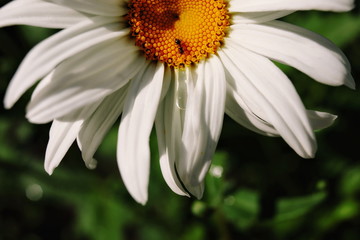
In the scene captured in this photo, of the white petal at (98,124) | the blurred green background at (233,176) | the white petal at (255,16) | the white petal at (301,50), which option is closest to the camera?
the white petal at (301,50)

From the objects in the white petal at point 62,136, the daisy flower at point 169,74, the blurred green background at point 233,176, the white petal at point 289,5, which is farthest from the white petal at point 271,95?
the blurred green background at point 233,176

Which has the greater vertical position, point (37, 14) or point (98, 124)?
point (37, 14)

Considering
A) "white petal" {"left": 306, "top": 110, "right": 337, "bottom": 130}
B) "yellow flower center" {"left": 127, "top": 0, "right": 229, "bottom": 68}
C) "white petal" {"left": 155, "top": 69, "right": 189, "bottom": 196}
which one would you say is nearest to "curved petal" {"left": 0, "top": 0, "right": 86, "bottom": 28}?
"yellow flower center" {"left": 127, "top": 0, "right": 229, "bottom": 68}

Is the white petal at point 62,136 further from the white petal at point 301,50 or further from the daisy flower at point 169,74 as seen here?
the white petal at point 301,50

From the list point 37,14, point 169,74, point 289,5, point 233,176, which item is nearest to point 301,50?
point 289,5

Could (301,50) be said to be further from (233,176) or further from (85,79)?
(233,176)

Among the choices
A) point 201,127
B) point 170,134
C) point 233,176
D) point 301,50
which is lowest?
point 233,176

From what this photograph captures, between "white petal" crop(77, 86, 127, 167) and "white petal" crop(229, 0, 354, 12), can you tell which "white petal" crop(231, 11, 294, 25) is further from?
→ "white petal" crop(77, 86, 127, 167)

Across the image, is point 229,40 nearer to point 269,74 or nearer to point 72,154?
point 269,74
